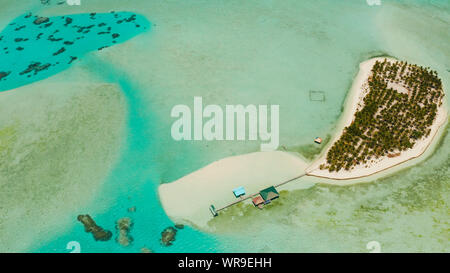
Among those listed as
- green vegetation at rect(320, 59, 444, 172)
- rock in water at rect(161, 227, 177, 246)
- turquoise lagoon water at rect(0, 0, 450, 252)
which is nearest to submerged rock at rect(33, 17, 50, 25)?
turquoise lagoon water at rect(0, 0, 450, 252)

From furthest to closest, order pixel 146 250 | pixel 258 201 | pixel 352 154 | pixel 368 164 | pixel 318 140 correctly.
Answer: pixel 318 140
pixel 352 154
pixel 368 164
pixel 258 201
pixel 146 250

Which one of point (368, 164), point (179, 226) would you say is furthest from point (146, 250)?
point (368, 164)

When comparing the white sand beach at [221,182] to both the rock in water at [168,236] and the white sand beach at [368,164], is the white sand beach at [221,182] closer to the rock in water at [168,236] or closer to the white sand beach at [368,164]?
the rock in water at [168,236]

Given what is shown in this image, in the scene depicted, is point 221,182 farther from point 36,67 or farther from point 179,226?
point 36,67

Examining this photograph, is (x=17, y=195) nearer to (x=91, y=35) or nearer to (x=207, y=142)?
(x=207, y=142)

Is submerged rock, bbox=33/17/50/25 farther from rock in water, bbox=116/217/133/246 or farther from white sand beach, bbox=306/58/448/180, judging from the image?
white sand beach, bbox=306/58/448/180

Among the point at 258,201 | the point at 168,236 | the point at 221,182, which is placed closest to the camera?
the point at 168,236
